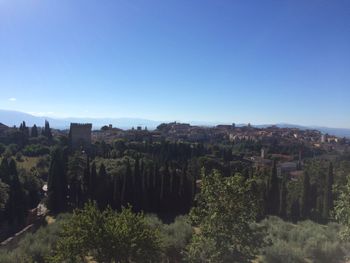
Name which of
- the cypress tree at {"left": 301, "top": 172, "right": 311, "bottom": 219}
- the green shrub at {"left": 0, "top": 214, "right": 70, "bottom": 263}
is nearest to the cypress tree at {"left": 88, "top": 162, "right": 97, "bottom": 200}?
the green shrub at {"left": 0, "top": 214, "right": 70, "bottom": 263}

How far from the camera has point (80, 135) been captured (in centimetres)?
9650

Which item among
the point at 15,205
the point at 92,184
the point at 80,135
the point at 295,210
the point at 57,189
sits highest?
the point at 80,135

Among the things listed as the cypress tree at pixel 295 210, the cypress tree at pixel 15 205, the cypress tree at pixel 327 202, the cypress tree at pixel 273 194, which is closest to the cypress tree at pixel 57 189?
the cypress tree at pixel 15 205

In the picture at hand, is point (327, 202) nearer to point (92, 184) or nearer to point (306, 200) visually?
point (306, 200)

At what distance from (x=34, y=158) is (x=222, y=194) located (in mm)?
67817

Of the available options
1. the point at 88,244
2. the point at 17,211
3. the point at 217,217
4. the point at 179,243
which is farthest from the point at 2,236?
the point at 217,217

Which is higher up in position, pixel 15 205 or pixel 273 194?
pixel 273 194

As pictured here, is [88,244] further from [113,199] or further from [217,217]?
[113,199]

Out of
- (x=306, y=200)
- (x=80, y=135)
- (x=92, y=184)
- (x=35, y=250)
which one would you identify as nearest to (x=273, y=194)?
(x=306, y=200)

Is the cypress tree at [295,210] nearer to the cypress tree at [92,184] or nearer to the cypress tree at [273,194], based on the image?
the cypress tree at [273,194]

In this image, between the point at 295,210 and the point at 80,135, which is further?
the point at 80,135

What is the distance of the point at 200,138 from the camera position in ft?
509

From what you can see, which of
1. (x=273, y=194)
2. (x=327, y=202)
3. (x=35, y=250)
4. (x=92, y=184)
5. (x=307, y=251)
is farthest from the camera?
(x=92, y=184)

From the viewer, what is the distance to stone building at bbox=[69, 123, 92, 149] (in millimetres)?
90069
